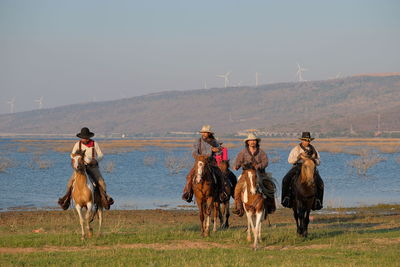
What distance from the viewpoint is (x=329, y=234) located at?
17.8m

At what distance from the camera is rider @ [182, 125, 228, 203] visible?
17000mm

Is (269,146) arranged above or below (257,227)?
above

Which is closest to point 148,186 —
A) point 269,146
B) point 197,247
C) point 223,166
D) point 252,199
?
point 223,166

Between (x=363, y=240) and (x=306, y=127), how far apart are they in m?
184

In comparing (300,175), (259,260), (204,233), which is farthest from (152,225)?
(259,260)

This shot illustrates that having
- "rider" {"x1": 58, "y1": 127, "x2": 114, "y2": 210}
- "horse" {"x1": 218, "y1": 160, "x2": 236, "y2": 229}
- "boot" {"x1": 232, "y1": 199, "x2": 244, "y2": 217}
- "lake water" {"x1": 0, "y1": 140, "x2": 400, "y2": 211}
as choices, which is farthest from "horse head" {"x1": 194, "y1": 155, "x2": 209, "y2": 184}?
"lake water" {"x1": 0, "y1": 140, "x2": 400, "y2": 211}

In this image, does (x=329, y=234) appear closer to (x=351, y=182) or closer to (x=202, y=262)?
(x=202, y=262)

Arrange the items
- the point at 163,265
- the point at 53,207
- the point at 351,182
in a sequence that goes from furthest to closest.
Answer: the point at 351,182 < the point at 53,207 < the point at 163,265

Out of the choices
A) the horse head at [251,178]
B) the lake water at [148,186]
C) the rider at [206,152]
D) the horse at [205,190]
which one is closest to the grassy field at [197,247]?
the horse at [205,190]

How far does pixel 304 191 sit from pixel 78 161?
4.89 meters

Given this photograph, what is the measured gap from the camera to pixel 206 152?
56.2 ft

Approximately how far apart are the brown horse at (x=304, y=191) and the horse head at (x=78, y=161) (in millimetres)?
4672

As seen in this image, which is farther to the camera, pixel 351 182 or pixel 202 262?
pixel 351 182

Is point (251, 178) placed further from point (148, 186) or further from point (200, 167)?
point (148, 186)
